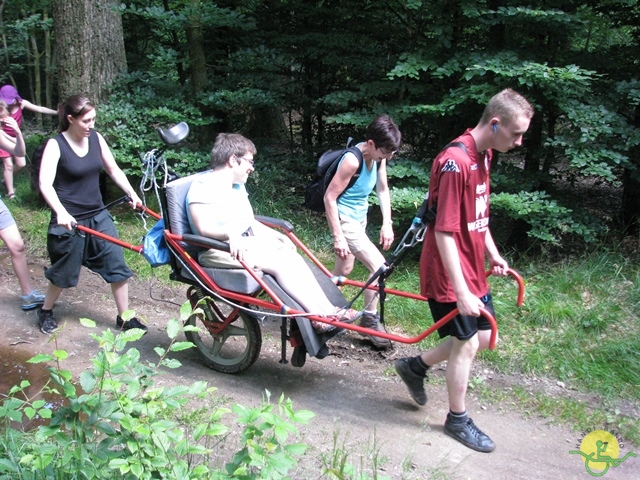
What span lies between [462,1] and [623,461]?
14.7ft

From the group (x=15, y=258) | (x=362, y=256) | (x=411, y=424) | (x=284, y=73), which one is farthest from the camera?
(x=284, y=73)

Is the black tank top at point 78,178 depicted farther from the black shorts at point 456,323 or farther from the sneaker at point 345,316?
the black shorts at point 456,323

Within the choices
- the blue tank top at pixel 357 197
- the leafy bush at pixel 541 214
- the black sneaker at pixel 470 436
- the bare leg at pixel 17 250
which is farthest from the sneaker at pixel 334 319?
the bare leg at pixel 17 250

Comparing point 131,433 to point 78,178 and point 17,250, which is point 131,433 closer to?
point 78,178

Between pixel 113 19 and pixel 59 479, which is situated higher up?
pixel 113 19

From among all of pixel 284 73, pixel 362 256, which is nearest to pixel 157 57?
pixel 284 73

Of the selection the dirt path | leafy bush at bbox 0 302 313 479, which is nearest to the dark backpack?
the dirt path

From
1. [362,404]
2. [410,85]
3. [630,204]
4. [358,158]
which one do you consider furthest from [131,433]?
[630,204]

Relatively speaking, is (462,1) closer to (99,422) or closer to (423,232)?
(423,232)

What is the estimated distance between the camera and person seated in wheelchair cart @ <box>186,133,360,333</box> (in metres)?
4.01

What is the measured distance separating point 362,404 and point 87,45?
610 cm

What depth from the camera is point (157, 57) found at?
805 cm

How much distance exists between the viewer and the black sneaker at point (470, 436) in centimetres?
363

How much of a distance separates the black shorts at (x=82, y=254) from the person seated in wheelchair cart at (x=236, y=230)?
3.45 ft
